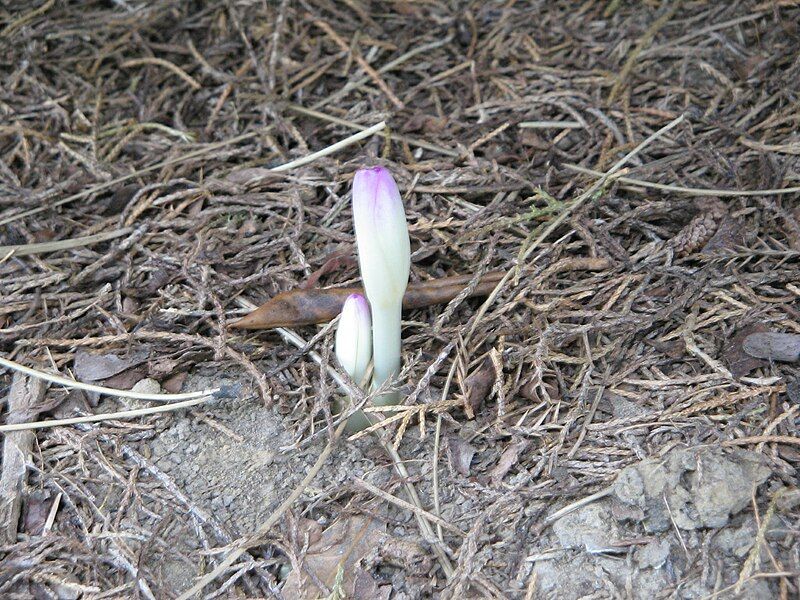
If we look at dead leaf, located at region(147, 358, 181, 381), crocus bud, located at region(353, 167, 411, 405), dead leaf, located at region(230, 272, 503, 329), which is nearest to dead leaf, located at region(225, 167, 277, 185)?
dead leaf, located at region(230, 272, 503, 329)

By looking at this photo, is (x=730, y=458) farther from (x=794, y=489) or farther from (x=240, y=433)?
(x=240, y=433)

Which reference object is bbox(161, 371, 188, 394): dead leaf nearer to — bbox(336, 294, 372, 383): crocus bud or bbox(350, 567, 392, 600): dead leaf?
bbox(336, 294, 372, 383): crocus bud

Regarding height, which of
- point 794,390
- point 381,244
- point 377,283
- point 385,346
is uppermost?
point 381,244

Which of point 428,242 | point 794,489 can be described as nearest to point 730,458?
point 794,489

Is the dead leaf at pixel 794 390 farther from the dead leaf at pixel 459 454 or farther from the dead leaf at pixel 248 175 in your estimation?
the dead leaf at pixel 248 175

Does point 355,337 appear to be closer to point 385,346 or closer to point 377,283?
point 385,346

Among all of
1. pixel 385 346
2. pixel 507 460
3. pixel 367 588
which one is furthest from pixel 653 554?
pixel 385 346
